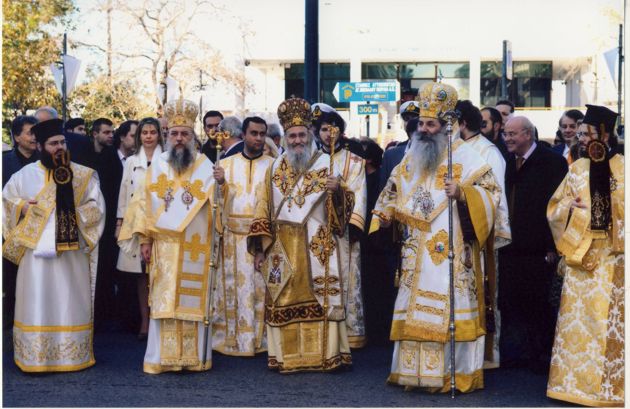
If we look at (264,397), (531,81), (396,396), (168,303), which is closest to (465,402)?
(396,396)

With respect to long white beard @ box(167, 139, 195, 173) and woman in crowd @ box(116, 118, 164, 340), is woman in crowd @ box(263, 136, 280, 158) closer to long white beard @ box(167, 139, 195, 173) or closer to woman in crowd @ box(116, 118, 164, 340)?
woman in crowd @ box(116, 118, 164, 340)

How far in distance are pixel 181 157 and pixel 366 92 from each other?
10.1 meters

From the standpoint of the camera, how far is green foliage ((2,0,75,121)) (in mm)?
18781

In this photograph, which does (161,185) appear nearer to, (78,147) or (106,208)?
(106,208)

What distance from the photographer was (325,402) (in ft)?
21.9

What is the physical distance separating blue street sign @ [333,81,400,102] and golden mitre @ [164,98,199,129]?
9.56m

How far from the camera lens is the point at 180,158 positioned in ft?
25.4

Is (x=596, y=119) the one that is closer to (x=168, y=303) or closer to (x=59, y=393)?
(x=168, y=303)

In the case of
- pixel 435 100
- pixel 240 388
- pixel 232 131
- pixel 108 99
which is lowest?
pixel 240 388

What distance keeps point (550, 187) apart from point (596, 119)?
1.31 meters

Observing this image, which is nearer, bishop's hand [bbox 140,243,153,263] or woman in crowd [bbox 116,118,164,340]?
bishop's hand [bbox 140,243,153,263]

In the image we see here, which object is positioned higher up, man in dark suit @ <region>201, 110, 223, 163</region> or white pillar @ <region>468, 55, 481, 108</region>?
white pillar @ <region>468, 55, 481, 108</region>

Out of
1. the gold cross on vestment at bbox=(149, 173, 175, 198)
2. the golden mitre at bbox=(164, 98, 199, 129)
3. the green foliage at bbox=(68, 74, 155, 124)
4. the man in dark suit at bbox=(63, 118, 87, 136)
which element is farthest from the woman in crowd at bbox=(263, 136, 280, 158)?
the green foliage at bbox=(68, 74, 155, 124)

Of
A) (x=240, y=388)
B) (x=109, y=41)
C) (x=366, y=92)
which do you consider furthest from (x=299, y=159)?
(x=109, y=41)
